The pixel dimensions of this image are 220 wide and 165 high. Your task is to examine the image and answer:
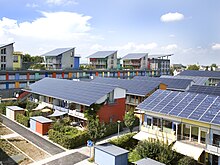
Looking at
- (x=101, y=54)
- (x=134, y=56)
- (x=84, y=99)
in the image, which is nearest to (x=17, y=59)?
(x=101, y=54)

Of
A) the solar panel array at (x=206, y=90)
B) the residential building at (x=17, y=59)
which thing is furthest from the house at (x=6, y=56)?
the solar panel array at (x=206, y=90)

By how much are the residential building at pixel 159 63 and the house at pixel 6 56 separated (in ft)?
216

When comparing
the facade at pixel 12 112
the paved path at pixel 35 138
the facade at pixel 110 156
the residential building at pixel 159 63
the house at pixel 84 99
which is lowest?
the paved path at pixel 35 138

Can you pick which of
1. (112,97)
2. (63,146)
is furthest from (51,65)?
(63,146)

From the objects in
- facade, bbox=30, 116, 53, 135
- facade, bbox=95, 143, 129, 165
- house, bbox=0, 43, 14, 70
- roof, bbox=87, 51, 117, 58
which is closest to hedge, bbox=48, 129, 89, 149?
facade, bbox=30, 116, 53, 135

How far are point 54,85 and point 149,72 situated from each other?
6412cm

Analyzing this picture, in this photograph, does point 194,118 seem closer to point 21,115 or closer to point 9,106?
point 21,115

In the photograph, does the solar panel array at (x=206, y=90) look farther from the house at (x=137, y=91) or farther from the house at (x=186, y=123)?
the house at (x=186, y=123)

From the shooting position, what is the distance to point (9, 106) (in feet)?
134

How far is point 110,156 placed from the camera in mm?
21500

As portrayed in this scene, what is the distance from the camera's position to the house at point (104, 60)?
9177 cm

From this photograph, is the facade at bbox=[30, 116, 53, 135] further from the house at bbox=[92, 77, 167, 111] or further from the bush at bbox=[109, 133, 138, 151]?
the house at bbox=[92, 77, 167, 111]

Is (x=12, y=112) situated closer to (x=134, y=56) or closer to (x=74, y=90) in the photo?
(x=74, y=90)

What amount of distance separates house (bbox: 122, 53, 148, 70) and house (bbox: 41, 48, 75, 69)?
31.0 meters
